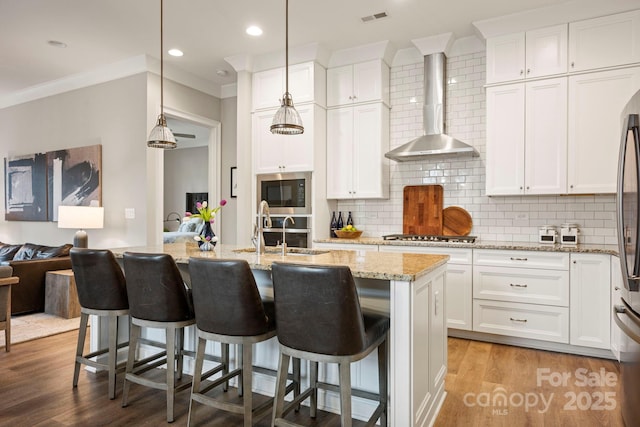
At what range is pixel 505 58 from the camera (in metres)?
3.76

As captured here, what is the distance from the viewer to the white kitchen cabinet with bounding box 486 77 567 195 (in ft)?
11.7

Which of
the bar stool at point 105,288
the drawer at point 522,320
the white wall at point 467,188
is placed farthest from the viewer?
the white wall at point 467,188

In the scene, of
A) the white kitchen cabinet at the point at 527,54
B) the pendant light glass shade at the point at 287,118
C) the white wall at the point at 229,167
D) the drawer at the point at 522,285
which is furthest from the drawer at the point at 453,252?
the white wall at the point at 229,167

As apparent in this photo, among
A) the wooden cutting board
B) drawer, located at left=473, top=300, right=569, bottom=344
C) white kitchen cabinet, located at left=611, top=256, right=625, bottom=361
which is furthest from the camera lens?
the wooden cutting board

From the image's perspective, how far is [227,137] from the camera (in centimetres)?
574

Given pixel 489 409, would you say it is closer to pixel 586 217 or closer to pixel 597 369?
pixel 597 369

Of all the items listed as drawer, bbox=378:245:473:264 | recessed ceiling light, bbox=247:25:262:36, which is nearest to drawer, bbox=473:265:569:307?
drawer, bbox=378:245:473:264

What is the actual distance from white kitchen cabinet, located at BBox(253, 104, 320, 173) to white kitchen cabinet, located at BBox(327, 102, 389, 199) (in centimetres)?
30

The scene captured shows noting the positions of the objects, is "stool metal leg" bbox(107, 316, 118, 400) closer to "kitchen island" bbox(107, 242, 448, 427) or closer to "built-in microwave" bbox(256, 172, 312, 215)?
"kitchen island" bbox(107, 242, 448, 427)

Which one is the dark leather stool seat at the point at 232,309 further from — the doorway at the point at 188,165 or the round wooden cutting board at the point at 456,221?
the doorway at the point at 188,165

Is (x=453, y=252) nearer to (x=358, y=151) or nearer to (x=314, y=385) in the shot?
(x=358, y=151)

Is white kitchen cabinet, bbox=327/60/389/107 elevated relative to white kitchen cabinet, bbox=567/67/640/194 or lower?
elevated

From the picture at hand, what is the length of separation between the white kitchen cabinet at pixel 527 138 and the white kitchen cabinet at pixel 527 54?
9 centimetres

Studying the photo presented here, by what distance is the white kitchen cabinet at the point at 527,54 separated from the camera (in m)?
3.55
